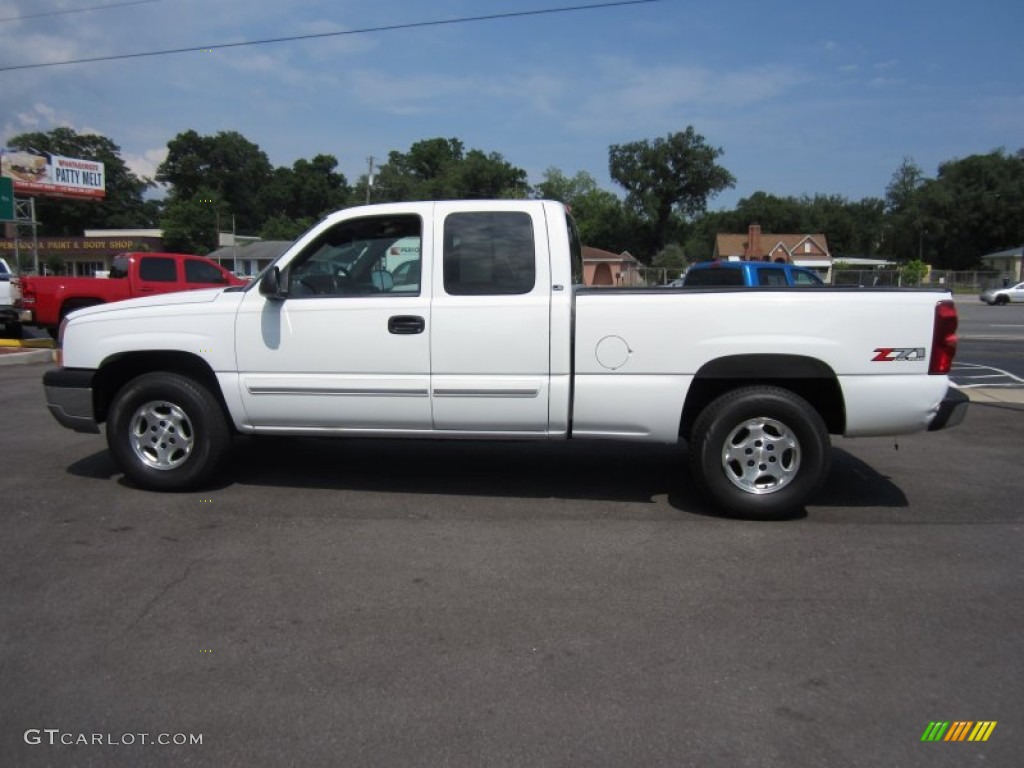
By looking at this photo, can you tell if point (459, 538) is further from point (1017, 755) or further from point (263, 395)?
point (1017, 755)

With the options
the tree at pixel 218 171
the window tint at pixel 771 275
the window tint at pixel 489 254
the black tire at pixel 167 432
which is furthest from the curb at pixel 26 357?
the tree at pixel 218 171

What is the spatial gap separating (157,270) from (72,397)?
35.6 ft

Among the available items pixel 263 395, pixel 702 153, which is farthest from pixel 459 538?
pixel 702 153

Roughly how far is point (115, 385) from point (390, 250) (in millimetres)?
2359

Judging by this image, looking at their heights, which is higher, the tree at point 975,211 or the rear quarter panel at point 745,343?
the tree at point 975,211

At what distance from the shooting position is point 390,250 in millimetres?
5223

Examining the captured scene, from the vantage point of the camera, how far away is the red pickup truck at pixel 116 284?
14.1 meters

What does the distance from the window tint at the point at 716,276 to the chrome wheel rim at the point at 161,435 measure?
32.6ft

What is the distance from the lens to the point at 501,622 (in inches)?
141

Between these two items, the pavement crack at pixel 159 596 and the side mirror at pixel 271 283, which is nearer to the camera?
the pavement crack at pixel 159 596

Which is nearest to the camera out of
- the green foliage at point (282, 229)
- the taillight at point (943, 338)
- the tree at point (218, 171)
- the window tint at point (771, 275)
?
the taillight at point (943, 338)

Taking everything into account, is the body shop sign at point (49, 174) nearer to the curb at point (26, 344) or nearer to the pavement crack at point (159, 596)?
the curb at point (26, 344)

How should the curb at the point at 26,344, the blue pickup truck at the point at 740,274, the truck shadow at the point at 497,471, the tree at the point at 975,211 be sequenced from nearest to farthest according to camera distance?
the truck shadow at the point at 497,471
the blue pickup truck at the point at 740,274
the curb at the point at 26,344
the tree at the point at 975,211

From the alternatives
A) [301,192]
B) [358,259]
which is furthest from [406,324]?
[301,192]
